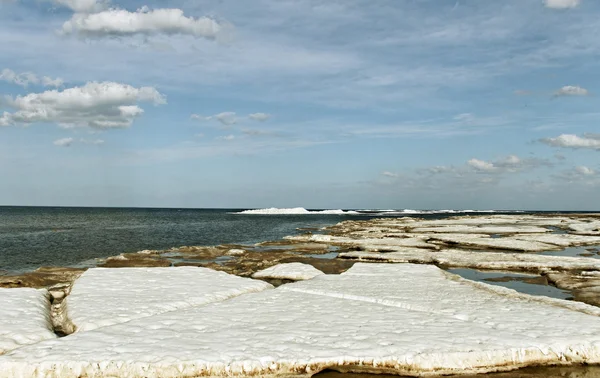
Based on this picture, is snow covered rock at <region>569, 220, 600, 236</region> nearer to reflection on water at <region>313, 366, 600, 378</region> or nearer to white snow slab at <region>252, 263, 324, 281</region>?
white snow slab at <region>252, 263, 324, 281</region>

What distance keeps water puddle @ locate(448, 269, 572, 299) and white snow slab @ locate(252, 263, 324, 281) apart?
322 inches

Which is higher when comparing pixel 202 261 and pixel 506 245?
pixel 506 245

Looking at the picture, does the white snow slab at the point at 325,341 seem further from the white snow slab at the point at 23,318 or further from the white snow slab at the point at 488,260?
the white snow slab at the point at 488,260

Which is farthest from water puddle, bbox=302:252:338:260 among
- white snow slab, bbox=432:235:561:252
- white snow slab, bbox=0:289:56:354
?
white snow slab, bbox=0:289:56:354

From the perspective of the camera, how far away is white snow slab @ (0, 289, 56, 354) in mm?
11391

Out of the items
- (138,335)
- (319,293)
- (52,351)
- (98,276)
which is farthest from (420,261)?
(52,351)

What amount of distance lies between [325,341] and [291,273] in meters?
12.0

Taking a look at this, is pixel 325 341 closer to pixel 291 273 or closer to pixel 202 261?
pixel 291 273

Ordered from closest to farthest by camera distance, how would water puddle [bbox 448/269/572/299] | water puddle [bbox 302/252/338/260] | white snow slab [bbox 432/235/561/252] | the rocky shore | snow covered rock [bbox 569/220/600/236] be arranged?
1. the rocky shore
2. water puddle [bbox 448/269/572/299]
3. water puddle [bbox 302/252/338/260]
4. white snow slab [bbox 432/235/561/252]
5. snow covered rock [bbox 569/220/600/236]

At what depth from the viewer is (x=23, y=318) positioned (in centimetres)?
→ 1326

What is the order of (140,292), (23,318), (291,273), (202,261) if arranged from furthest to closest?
(202,261) < (291,273) < (140,292) < (23,318)

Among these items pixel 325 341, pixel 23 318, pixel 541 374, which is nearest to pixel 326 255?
pixel 325 341

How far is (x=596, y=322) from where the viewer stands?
42.8 feet

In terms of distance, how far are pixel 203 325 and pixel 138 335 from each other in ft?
5.63
